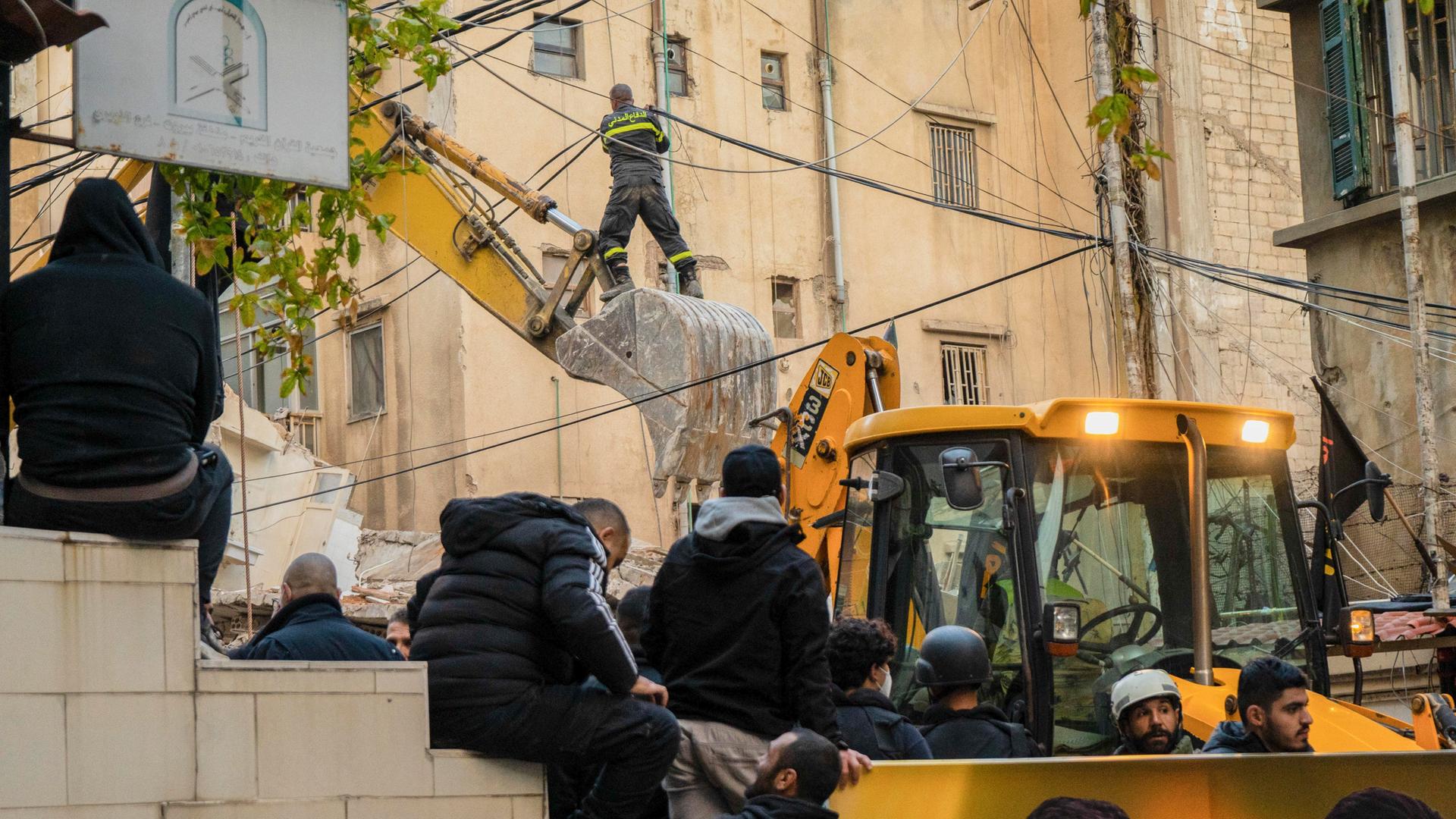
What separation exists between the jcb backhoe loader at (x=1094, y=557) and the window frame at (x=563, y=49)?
1726cm

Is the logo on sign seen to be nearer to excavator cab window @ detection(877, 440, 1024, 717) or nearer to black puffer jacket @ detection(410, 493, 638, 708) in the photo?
excavator cab window @ detection(877, 440, 1024, 717)

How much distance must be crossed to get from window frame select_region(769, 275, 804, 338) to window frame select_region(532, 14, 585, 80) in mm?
4230

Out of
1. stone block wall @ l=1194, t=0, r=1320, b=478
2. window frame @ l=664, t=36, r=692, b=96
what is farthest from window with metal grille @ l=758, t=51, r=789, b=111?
stone block wall @ l=1194, t=0, r=1320, b=478

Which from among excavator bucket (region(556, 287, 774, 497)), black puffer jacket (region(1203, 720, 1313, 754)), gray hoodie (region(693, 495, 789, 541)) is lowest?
black puffer jacket (region(1203, 720, 1313, 754))

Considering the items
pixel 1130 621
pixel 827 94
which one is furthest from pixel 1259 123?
pixel 1130 621

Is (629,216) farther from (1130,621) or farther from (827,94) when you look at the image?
(827,94)

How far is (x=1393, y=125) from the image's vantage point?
18.1m

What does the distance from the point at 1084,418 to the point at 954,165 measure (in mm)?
20803

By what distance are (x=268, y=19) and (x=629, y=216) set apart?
9705 mm

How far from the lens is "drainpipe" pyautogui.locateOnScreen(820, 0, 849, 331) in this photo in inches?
1065

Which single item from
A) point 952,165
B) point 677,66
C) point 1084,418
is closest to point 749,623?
point 1084,418

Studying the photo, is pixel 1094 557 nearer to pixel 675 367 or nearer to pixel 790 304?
pixel 675 367

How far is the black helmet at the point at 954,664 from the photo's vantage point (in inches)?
266

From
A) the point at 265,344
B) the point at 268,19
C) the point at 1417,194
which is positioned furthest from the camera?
the point at 1417,194
